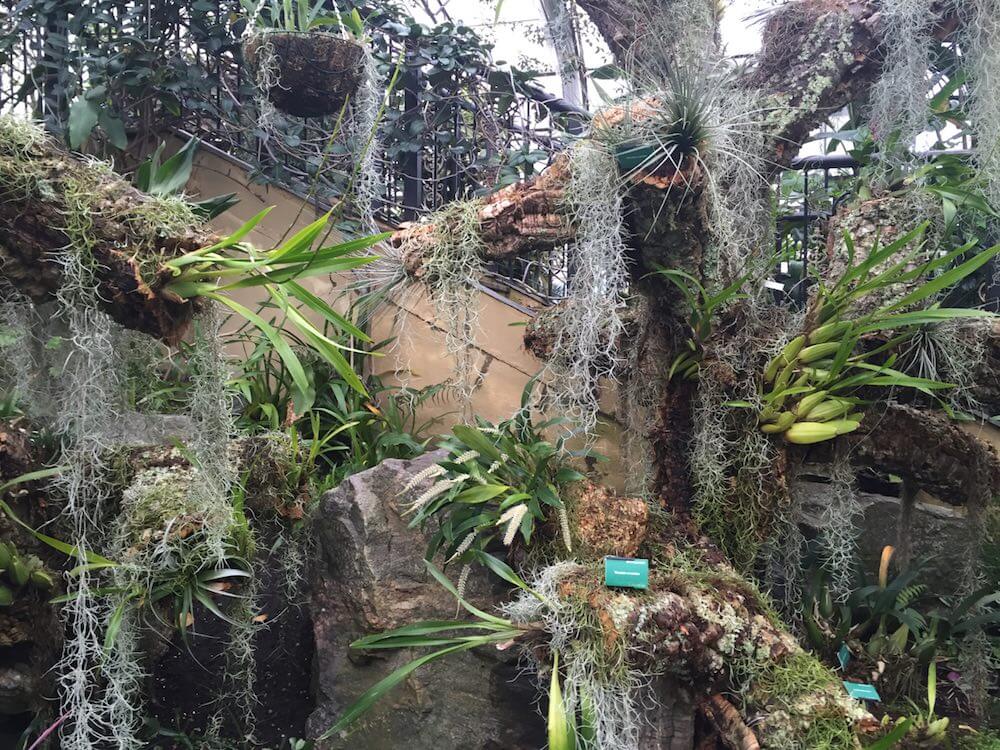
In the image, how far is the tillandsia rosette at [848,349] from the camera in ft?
7.69

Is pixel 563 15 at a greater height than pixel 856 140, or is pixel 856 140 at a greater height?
pixel 563 15

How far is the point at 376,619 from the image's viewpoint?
242cm

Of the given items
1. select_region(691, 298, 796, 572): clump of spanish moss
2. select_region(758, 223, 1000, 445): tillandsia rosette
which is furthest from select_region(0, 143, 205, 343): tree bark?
select_region(758, 223, 1000, 445): tillandsia rosette

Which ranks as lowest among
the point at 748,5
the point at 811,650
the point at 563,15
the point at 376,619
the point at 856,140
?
the point at 811,650

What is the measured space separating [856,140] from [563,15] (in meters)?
1.66

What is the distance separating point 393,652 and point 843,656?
1460 mm

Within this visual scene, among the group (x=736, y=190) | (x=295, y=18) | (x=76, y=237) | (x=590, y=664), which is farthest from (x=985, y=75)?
(x=76, y=237)

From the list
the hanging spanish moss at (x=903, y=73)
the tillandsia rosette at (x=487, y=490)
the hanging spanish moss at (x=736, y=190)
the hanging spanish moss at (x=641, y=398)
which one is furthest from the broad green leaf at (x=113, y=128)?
the hanging spanish moss at (x=903, y=73)

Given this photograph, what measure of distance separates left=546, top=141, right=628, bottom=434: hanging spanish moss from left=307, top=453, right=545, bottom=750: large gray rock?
1.89ft

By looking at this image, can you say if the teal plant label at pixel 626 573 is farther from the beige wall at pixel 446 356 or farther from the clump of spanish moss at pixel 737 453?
the beige wall at pixel 446 356

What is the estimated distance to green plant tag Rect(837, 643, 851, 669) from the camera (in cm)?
260

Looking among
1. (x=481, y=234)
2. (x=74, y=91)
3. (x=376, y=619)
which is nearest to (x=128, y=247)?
(x=481, y=234)

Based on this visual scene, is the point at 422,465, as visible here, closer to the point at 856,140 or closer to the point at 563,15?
the point at 856,140

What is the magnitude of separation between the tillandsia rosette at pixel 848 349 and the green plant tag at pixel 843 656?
2.37 feet
